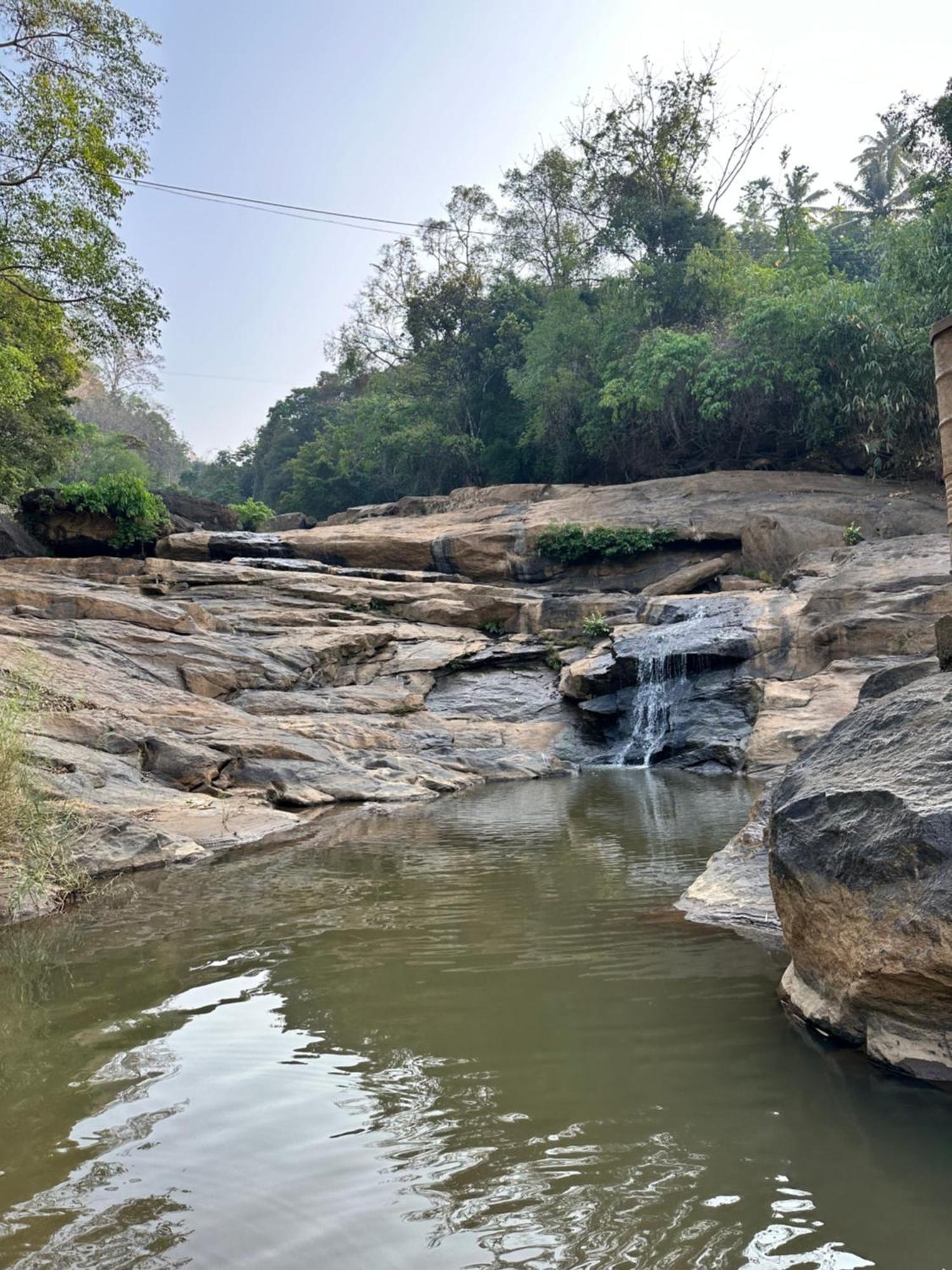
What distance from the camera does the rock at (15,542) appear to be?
19047mm

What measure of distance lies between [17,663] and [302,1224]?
945 cm

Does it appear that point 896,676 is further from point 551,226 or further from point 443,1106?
point 551,226

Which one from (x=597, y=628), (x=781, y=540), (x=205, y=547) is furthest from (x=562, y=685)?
(x=205, y=547)

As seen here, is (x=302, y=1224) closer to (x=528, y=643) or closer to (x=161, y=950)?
(x=161, y=950)

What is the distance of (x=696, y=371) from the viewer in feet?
79.4

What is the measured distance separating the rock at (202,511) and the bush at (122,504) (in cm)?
307

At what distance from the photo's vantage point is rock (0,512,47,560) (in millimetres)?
19047

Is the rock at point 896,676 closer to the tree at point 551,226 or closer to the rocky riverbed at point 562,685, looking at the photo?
the rocky riverbed at point 562,685

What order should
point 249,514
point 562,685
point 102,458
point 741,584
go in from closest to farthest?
point 562,685 < point 741,584 < point 249,514 < point 102,458

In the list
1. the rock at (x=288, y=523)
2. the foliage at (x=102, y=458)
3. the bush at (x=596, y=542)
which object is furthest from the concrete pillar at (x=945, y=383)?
the foliage at (x=102, y=458)

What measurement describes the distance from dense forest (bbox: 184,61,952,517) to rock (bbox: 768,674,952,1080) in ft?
63.7

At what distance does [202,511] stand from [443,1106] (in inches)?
921

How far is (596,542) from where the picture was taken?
2112 cm

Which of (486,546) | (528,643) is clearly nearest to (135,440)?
(486,546)
